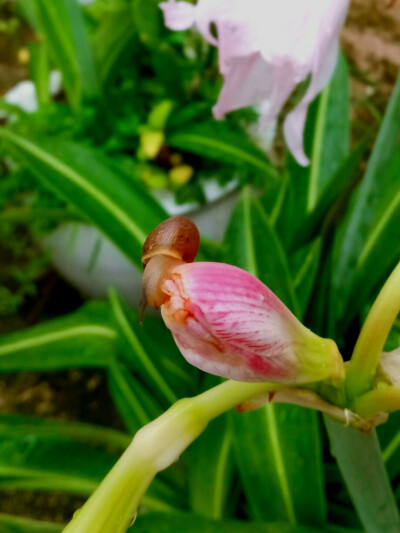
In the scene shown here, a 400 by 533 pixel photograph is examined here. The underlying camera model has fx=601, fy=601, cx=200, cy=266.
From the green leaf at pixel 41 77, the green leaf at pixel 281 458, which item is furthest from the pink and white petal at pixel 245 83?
the green leaf at pixel 41 77

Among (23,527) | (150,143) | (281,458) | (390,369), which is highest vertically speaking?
(390,369)

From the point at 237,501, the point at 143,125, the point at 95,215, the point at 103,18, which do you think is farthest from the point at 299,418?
the point at 103,18

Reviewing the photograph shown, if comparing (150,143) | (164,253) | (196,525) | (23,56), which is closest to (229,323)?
(164,253)

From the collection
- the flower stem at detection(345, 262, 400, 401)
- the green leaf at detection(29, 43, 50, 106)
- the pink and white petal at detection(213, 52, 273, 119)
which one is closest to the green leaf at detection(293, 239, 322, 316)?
the pink and white petal at detection(213, 52, 273, 119)

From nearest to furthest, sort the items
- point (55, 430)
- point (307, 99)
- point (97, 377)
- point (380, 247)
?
point (307, 99)
point (380, 247)
point (55, 430)
point (97, 377)

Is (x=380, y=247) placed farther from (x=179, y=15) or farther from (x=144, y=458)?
(x=144, y=458)

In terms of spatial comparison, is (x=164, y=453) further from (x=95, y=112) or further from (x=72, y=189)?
(x=95, y=112)

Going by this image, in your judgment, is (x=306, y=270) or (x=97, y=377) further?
(x=97, y=377)
